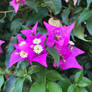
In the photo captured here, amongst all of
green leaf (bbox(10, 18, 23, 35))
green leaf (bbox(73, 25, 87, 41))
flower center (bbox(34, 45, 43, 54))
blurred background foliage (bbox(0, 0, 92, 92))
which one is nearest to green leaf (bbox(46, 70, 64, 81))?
blurred background foliage (bbox(0, 0, 92, 92))

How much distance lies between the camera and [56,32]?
0.72 meters

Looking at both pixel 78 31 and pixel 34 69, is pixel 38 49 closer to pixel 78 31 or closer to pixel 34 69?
pixel 34 69

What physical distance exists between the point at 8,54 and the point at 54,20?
262 mm

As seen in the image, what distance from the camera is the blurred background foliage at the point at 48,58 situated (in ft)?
2.35

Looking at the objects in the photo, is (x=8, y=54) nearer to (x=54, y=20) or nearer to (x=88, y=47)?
(x=54, y=20)

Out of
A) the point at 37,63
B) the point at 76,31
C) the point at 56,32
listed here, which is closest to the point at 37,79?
the point at 37,63

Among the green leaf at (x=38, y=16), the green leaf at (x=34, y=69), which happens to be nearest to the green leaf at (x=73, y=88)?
the green leaf at (x=34, y=69)

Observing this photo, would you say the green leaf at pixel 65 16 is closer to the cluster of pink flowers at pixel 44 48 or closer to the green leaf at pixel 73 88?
the cluster of pink flowers at pixel 44 48

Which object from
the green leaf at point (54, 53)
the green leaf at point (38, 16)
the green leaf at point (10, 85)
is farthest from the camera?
the green leaf at point (38, 16)

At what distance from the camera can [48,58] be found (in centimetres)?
79

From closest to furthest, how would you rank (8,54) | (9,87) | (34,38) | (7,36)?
(34,38)
(9,87)
(8,54)
(7,36)

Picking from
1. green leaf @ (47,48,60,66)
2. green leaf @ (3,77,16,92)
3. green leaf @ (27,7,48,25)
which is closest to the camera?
green leaf @ (47,48,60,66)

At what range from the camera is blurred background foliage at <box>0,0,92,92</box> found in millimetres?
717

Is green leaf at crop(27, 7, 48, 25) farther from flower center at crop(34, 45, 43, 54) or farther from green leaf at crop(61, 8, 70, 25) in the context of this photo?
flower center at crop(34, 45, 43, 54)
